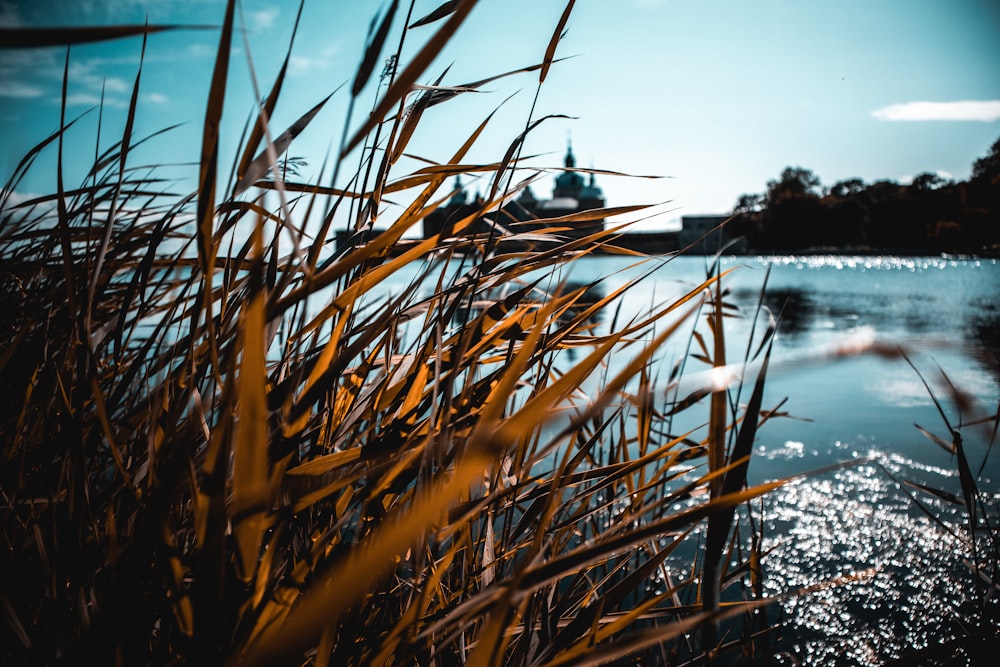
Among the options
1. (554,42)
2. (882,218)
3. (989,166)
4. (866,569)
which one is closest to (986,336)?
(866,569)

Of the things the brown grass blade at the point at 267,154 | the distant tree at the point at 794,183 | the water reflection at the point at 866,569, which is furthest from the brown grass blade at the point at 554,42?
the distant tree at the point at 794,183

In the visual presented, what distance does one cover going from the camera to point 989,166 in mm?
48969

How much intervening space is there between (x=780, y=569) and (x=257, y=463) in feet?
9.52

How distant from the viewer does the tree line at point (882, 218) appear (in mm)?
49969

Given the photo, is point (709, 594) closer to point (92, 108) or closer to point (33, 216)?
point (92, 108)

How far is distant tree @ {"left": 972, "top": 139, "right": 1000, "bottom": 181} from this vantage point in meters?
46.3

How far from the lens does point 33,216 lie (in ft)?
5.33

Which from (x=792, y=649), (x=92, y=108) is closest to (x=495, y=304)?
(x=92, y=108)

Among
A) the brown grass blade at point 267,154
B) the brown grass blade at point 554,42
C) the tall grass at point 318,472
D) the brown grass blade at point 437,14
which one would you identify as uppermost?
the brown grass blade at point 437,14

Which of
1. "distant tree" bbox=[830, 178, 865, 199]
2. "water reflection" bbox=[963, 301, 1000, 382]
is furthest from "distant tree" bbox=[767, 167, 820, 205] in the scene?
"water reflection" bbox=[963, 301, 1000, 382]

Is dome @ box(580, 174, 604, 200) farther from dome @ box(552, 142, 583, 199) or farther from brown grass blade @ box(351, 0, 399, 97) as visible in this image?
brown grass blade @ box(351, 0, 399, 97)

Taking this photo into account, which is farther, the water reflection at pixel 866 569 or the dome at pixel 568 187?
the dome at pixel 568 187

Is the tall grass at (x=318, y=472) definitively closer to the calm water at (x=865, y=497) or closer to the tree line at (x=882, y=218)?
the calm water at (x=865, y=497)

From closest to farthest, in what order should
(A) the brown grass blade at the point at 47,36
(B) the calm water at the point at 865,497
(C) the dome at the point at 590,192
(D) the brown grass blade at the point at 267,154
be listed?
(A) the brown grass blade at the point at 47,36 → (D) the brown grass blade at the point at 267,154 → (B) the calm water at the point at 865,497 → (C) the dome at the point at 590,192
